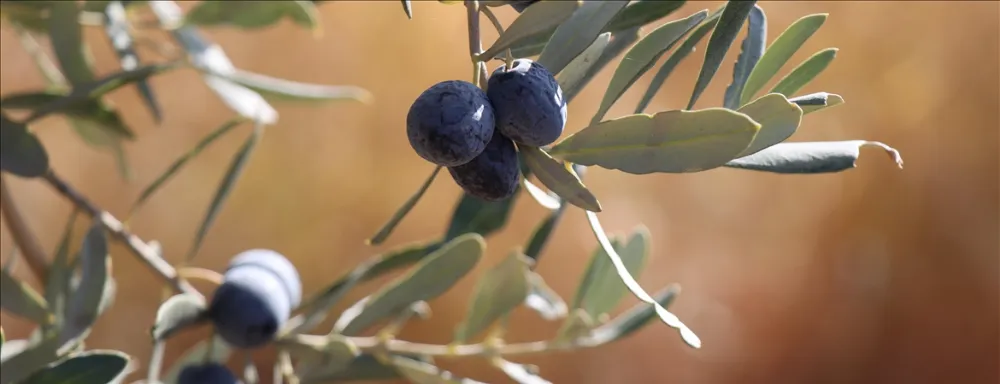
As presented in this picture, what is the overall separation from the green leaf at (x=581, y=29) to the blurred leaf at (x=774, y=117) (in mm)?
55

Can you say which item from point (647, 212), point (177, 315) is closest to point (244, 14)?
point (177, 315)

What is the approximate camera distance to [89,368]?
0.38 meters

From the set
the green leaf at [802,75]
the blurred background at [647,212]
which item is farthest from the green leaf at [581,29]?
the blurred background at [647,212]

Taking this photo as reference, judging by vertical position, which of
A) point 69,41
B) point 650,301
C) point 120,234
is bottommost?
point 650,301

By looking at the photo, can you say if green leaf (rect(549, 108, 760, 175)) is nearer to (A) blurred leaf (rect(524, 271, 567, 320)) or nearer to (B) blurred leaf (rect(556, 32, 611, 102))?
(B) blurred leaf (rect(556, 32, 611, 102))

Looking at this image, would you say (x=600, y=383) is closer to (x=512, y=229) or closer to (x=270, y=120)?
(x=512, y=229)

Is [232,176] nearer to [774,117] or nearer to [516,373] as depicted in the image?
[516,373]

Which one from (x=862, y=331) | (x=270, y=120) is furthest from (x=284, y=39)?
(x=862, y=331)

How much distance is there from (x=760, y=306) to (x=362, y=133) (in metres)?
0.58

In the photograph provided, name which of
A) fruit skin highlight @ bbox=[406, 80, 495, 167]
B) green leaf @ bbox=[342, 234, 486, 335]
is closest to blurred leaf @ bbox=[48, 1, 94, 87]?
green leaf @ bbox=[342, 234, 486, 335]

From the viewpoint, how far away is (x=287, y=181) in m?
1.14

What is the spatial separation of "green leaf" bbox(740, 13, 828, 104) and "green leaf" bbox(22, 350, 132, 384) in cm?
29

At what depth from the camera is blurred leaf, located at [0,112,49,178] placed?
45 centimetres

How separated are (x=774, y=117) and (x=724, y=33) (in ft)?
0.10
